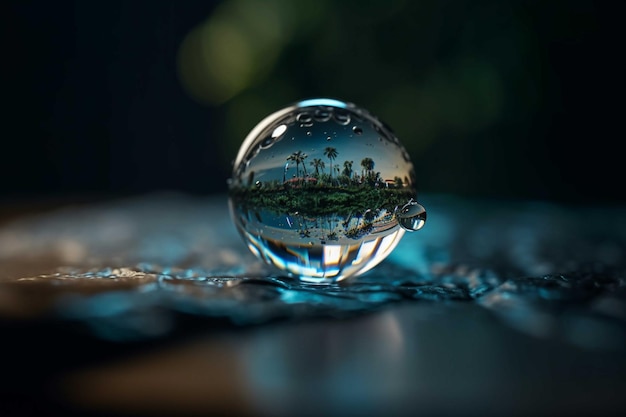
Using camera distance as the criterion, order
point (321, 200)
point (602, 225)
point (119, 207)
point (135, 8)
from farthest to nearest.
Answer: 1. point (135, 8)
2. point (119, 207)
3. point (602, 225)
4. point (321, 200)

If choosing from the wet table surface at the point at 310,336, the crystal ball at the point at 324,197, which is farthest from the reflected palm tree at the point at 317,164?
the wet table surface at the point at 310,336

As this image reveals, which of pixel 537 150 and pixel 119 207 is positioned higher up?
pixel 537 150

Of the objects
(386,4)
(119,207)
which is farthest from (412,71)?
(119,207)

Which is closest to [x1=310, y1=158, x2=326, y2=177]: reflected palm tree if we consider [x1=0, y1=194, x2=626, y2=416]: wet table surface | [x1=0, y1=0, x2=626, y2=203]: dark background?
[x1=0, y1=194, x2=626, y2=416]: wet table surface

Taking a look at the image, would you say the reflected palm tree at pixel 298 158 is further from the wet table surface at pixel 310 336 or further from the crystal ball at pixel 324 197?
the wet table surface at pixel 310 336

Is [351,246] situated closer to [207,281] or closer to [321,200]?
[321,200]

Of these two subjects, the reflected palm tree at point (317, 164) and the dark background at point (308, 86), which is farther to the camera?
the dark background at point (308, 86)

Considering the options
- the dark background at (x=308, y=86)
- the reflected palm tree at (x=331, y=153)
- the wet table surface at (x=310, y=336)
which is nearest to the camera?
the wet table surface at (x=310, y=336)
